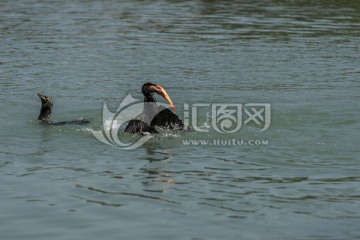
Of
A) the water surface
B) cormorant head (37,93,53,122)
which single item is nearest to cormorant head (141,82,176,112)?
the water surface

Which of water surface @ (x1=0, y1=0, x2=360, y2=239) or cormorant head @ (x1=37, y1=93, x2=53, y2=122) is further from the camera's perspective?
cormorant head @ (x1=37, y1=93, x2=53, y2=122)

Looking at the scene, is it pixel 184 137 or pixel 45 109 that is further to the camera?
pixel 45 109

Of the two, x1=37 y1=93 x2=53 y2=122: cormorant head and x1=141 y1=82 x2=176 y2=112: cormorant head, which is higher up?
x1=141 y1=82 x2=176 y2=112: cormorant head

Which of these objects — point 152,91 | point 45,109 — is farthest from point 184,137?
point 45,109

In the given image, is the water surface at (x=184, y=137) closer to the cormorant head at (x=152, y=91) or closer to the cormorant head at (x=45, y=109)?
the cormorant head at (x=45, y=109)

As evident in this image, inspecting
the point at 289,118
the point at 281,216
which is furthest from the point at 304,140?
the point at 281,216

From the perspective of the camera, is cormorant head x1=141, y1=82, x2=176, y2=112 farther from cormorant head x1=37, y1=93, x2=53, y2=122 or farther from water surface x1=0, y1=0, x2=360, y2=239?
cormorant head x1=37, y1=93, x2=53, y2=122

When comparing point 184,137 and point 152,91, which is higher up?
point 152,91

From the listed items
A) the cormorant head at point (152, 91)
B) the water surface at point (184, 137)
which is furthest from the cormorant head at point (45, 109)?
the cormorant head at point (152, 91)

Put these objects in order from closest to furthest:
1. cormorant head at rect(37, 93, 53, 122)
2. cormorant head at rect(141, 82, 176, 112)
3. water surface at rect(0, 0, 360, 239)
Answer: water surface at rect(0, 0, 360, 239), cormorant head at rect(141, 82, 176, 112), cormorant head at rect(37, 93, 53, 122)

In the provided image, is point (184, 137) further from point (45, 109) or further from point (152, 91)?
point (45, 109)

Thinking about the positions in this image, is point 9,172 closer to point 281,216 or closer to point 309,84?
point 281,216

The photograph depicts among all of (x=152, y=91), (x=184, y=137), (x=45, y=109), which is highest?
(x=152, y=91)

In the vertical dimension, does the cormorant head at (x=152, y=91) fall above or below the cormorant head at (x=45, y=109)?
above
